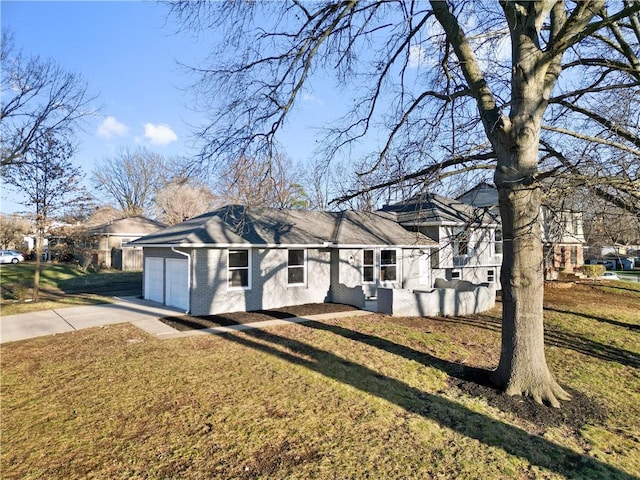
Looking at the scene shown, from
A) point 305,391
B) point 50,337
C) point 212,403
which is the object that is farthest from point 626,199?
point 50,337

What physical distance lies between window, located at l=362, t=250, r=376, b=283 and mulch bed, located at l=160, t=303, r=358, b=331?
7.24ft

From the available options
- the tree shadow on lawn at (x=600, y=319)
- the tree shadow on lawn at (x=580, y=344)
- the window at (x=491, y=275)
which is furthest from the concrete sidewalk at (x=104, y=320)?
the window at (x=491, y=275)

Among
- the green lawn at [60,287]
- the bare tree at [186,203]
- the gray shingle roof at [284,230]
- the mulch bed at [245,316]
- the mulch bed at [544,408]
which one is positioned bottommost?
the mulch bed at [544,408]

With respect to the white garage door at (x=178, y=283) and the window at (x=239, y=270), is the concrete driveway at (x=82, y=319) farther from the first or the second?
the window at (x=239, y=270)

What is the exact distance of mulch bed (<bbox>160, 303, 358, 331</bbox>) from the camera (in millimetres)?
11320

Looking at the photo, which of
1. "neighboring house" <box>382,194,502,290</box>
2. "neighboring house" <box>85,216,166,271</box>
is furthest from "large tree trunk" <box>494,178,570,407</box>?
"neighboring house" <box>85,216,166,271</box>

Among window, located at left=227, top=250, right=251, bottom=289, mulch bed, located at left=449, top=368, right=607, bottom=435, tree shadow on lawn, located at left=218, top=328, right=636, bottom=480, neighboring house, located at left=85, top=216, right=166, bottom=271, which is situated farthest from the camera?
neighboring house, located at left=85, top=216, right=166, bottom=271

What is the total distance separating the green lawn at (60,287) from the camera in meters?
15.4

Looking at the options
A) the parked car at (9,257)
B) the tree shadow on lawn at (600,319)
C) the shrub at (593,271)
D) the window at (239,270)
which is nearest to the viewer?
the tree shadow on lawn at (600,319)

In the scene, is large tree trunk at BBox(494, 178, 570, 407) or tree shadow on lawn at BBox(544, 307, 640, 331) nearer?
large tree trunk at BBox(494, 178, 570, 407)

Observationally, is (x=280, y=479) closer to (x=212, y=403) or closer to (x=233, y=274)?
(x=212, y=403)

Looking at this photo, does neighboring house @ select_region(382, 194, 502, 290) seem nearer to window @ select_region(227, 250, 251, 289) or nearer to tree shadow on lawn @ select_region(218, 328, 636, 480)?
window @ select_region(227, 250, 251, 289)

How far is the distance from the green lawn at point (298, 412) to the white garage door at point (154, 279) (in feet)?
18.3

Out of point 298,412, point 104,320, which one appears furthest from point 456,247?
point 104,320
